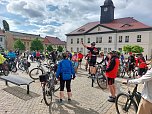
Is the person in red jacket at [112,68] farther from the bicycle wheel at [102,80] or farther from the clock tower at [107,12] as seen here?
the clock tower at [107,12]

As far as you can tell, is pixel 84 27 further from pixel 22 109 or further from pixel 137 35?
pixel 22 109

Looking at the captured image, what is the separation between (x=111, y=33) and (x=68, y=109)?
42781mm

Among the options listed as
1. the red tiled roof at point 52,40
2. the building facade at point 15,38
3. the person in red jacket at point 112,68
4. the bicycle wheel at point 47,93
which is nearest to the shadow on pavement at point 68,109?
the bicycle wheel at point 47,93

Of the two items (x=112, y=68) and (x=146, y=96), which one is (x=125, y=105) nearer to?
(x=146, y=96)

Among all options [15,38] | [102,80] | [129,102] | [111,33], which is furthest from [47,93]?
[15,38]

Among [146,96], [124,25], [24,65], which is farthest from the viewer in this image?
[124,25]

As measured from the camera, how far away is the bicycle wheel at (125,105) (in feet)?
13.8

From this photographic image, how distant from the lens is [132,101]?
4.18 m

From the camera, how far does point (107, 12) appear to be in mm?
49938

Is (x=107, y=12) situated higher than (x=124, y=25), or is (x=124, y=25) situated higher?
(x=107, y=12)

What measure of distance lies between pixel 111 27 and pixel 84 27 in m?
11.8

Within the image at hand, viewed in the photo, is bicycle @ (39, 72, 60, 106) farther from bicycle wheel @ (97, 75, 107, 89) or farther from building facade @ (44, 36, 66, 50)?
building facade @ (44, 36, 66, 50)

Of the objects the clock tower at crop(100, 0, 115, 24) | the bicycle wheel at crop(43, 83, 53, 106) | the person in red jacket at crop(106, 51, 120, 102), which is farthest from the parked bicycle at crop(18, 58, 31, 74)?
the clock tower at crop(100, 0, 115, 24)

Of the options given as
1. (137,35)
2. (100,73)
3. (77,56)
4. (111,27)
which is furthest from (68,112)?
(111,27)
